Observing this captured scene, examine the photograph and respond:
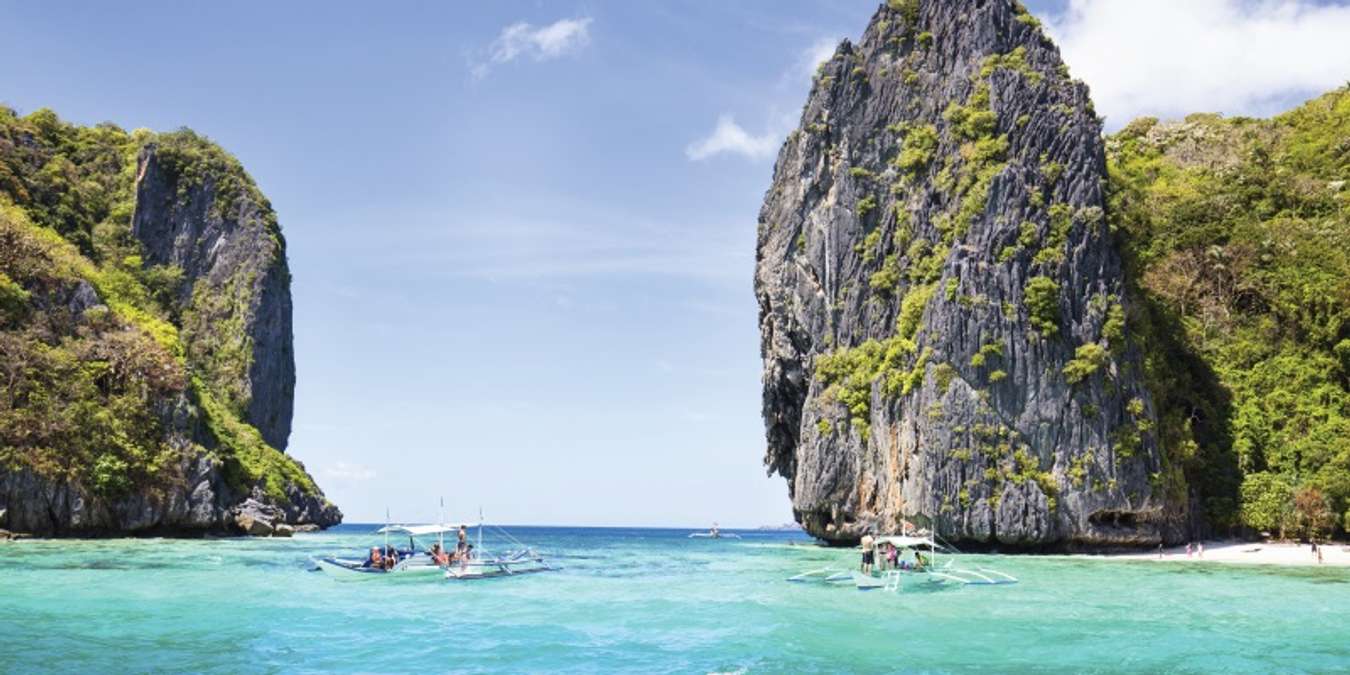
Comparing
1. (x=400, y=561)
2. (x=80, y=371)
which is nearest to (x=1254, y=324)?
(x=400, y=561)

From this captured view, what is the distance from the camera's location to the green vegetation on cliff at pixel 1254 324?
161 feet

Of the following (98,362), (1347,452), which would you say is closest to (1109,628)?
(1347,452)

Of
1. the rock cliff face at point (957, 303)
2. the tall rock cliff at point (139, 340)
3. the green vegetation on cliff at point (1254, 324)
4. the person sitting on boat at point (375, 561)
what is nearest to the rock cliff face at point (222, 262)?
the tall rock cliff at point (139, 340)

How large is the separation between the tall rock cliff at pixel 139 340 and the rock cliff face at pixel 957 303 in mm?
38695

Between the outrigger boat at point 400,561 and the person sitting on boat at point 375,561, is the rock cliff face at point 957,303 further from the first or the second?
the person sitting on boat at point 375,561

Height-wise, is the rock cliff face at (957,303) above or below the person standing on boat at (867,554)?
above

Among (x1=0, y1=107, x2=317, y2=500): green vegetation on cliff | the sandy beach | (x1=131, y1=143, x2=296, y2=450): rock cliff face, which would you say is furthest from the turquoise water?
(x1=131, y1=143, x2=296, y2=450): rock cliff face

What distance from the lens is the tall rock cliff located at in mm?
53906

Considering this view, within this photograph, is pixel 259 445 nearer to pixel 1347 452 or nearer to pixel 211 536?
pixel 211 536

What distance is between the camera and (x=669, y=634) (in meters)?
22.6

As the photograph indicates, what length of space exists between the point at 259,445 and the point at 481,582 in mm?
57021

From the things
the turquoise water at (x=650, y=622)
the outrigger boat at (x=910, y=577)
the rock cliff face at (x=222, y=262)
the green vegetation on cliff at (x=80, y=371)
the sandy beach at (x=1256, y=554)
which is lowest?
the turquoise water at (x=650, y=622)

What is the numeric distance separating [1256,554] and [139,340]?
6217 centimetres

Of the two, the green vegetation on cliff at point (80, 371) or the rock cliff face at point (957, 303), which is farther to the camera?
the green vegetation on cliff at point (80, 371)
